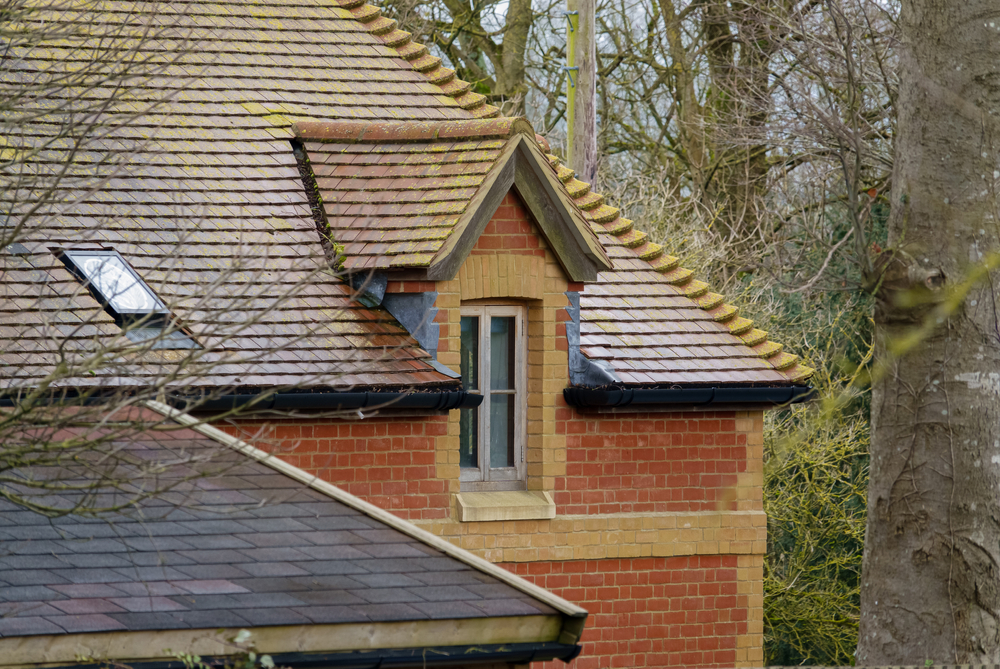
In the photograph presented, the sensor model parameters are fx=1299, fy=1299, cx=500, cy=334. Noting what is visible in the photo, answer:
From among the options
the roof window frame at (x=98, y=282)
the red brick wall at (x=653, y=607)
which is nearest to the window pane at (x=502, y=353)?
the red brick wall at (x=653, y=607)

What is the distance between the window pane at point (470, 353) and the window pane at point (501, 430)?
0.85ft

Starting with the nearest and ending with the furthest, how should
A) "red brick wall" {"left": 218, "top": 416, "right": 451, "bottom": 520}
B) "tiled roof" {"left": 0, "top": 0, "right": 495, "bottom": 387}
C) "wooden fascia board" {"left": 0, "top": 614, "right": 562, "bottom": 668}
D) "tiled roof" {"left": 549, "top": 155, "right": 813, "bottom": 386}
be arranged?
"wooden fascia board" {"left": 0, "top": 614, "right": 562, "bottom": 668} → "tiled roof" {"left": 0, "top": 0, "right": 495, "bottom": 387} → "red brick wall" {"left": 218, "top": 416, "right": 451, "bottom": 520} → "tiled roof" {"left": 549, "top": 155, "right": 813, "bottom": 386}

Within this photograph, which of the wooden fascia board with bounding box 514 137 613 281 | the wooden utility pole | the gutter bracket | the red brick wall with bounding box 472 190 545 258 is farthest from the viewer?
the wooden utility pole

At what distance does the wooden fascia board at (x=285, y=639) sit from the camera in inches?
243

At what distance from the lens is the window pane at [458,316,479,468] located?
11039 mm

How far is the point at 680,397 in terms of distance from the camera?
36.8 ft

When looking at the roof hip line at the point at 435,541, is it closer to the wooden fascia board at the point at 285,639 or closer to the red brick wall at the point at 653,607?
the wooden fascia board at the point at 285,639

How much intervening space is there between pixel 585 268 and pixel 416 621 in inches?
190

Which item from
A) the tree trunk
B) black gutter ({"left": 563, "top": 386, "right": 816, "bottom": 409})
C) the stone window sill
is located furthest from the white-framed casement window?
the tree trunk

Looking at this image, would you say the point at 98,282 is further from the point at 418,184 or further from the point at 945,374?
the point at 945,374

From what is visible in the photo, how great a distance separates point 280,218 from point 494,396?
2.40 m

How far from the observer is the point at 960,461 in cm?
825

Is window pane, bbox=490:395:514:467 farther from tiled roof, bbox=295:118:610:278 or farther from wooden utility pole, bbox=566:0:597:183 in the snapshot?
wooden utility pole, bbox=566:0:597:183

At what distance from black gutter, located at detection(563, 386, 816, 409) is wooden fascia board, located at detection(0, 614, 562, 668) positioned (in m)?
3.85
